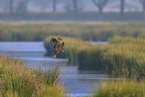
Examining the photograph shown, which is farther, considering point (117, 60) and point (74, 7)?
point (74, 7)

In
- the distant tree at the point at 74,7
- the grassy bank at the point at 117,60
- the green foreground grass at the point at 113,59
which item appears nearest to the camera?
Answer: the grassy bank at the point at 117,60

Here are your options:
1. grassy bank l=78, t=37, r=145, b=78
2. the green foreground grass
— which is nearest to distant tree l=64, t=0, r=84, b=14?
the green foreground grass

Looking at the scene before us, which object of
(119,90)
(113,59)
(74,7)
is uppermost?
(74,7)

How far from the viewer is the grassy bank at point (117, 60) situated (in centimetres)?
1405

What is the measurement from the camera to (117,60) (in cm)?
1570

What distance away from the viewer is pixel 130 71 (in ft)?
48.2

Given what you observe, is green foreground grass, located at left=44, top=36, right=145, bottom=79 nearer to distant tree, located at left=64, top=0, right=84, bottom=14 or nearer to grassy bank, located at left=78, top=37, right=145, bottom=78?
grassy bank, located at left=78, top=37, right=145, bottom=78

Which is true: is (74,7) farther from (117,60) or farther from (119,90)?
(119,90)

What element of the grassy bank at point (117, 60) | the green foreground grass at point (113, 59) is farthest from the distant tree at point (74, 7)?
the grassy bank at point (117, 60)

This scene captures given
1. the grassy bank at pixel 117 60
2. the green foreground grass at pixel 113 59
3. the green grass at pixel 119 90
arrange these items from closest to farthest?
the green grass at pixel 119 90, the grassy bank at pixel 117 60, the green foreground grass at pixel 113 59

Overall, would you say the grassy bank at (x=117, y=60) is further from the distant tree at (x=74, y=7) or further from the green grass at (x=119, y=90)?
the distant tree at (x=74, y=7)

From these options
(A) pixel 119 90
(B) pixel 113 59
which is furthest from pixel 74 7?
(A) pixel 119 90

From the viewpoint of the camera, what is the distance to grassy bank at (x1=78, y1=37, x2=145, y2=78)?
14.1 metres

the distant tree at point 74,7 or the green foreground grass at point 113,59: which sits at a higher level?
the distant tree at point 74,7
